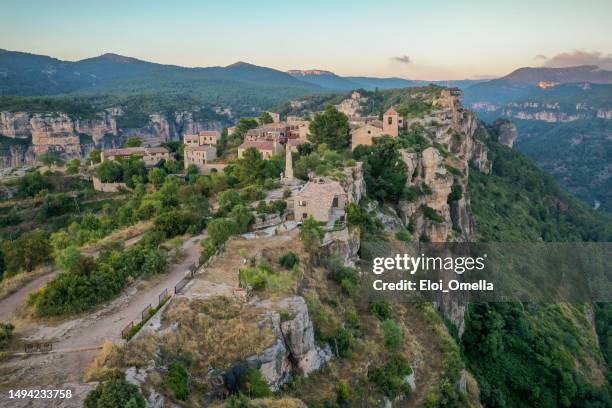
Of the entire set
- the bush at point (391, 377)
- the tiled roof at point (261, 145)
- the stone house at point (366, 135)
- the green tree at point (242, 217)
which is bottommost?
the bush at point (391, 377)

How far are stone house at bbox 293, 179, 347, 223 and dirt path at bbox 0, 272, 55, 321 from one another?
15421 millimetres

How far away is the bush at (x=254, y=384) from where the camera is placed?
17.1 metres

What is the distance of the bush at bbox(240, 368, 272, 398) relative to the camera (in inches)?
674

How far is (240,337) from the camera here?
18.5m

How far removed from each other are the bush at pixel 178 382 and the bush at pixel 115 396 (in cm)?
122

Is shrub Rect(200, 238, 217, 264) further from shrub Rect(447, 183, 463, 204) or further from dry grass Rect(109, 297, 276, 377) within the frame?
shrub Rect(447, 183, 463, 204)

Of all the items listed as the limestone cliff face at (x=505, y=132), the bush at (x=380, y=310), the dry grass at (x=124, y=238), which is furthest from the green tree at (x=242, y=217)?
the limestone cliff face at (x=505, y=132)

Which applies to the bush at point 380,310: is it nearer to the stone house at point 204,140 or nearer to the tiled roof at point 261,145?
the tiled roof at point 261,145

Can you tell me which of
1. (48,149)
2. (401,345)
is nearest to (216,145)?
(401,345)

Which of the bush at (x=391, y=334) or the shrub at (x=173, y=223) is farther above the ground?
the shrub at (x=173, y=223)

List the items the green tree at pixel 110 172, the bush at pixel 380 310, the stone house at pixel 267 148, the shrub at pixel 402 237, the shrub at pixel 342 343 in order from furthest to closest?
the green tree at pixel 110 172, the stone house at pixel 267 148, the shrub at pixel 402 237, the bush at pixel 380 310, the shrub at pixel 342 343

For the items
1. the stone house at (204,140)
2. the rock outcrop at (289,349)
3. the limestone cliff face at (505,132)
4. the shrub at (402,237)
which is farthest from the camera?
the limestone cliff face at (505,132)

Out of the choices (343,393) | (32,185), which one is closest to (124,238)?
(343,393)

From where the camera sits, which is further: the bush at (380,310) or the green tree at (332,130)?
the green tree at (332,130)
